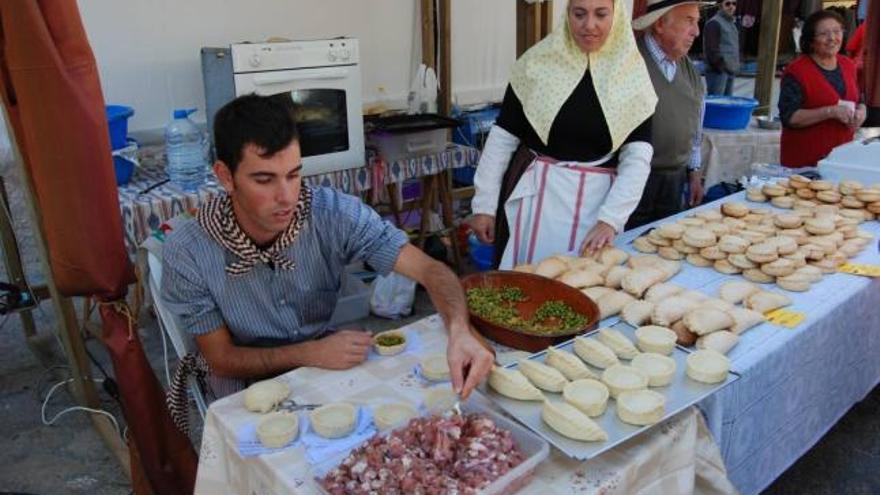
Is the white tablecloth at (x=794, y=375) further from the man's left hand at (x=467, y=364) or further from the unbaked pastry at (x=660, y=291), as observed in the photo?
the man's left hand at (x=467, y=364)

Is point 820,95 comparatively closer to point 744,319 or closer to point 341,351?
point 744,319

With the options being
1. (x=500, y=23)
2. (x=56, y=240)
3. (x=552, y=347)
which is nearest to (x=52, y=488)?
(x=56, y=240)

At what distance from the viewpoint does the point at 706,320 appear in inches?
69.2

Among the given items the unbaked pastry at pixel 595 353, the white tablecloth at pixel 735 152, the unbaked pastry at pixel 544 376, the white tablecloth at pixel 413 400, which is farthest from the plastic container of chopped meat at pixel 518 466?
the white tablecloth at pixel 735 152

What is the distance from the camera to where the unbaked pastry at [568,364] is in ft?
4.95

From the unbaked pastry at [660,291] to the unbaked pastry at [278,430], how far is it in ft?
3.45

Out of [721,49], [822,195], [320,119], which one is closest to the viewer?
[822,195]

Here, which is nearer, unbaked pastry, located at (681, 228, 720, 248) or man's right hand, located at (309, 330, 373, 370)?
man's right hand, located at (309, 330, 373, 370)

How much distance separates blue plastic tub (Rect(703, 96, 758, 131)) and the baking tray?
3787 mm

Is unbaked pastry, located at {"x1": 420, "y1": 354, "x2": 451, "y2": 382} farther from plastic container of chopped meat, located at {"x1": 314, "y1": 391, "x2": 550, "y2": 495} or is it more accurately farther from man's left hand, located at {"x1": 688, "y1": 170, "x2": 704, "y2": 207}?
man's left hand, located at {"x1": 688, "y1": 170, "x2": 704, "y2": 207}

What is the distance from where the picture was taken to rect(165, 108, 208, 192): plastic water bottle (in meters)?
3.59

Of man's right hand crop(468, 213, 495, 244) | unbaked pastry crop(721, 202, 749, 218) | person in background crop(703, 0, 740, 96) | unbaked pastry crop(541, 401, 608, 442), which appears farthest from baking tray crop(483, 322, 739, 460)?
person in background crop(703, 0, 740, 96)

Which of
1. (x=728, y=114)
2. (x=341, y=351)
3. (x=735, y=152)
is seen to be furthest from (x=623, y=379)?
(x=728, y=114)

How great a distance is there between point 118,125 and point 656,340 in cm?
292
